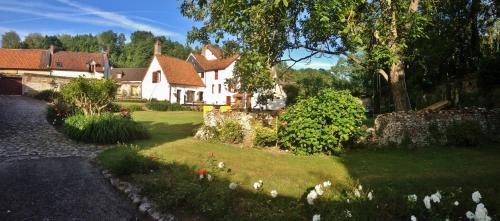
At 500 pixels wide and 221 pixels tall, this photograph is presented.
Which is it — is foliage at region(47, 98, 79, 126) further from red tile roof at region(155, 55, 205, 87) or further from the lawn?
red tile roof at region(155, 55, 205, 87)

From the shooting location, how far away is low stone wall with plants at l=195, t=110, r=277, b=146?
13383mm

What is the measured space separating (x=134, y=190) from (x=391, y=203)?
519 centimetres

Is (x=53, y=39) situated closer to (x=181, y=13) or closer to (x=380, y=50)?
(x=181, y=13)

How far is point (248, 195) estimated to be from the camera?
7191 millimetres

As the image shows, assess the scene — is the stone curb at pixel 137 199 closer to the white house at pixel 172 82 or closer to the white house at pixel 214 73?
the white house at pixel 214 73

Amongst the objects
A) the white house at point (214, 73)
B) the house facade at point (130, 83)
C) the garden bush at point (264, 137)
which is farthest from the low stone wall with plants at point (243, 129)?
the house facade at point (130, 83)

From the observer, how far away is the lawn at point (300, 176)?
19.7 ft

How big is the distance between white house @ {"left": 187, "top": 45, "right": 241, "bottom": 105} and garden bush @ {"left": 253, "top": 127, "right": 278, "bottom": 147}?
34130mm

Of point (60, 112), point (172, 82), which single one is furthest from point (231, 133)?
point (172, 82)

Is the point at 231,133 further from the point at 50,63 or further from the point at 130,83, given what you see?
the point at 50,63

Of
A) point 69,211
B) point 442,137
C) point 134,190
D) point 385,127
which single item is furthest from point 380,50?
point 69,211

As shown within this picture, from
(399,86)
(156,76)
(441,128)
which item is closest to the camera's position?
(441,128)

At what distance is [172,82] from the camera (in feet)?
159

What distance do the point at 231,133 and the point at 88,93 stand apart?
7.76 m
